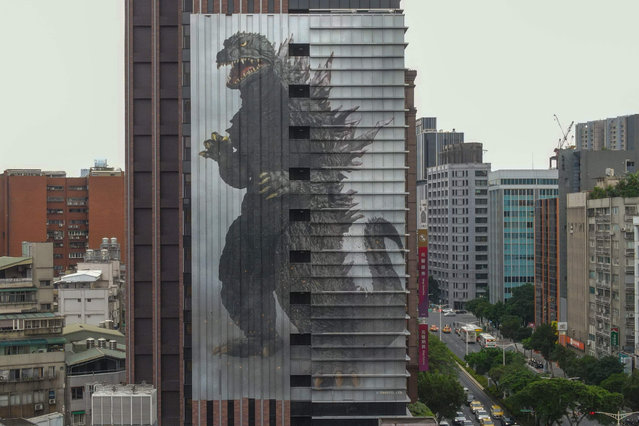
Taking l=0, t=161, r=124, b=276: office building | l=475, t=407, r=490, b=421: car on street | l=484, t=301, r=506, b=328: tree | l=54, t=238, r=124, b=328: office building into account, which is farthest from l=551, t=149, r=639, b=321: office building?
l=0, t=161, r=124, b=276: office building

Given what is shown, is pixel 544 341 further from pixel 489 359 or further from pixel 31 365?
pixel 31 365

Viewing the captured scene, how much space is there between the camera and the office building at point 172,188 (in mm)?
69688

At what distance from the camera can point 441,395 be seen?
93750mm

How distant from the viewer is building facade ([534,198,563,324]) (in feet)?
504

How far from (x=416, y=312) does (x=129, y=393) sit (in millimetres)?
26780

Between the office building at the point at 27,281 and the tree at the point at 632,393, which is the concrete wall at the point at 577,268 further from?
the office building at the point at 27,281

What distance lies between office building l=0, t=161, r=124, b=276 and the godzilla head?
330ft

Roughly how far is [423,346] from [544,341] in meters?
61.5

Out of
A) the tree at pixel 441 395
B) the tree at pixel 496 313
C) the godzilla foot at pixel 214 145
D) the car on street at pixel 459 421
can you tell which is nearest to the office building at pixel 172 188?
the godzilla foot at pixel 214 145

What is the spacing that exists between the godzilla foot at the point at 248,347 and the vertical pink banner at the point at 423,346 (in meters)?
15.2

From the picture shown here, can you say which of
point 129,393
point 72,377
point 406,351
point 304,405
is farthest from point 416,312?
point 72,377

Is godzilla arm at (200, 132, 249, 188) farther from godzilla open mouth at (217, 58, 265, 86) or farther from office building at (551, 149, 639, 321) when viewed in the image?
office building at (551, 149, 639, 321)

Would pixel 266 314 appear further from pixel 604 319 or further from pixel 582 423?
pixel 604 319

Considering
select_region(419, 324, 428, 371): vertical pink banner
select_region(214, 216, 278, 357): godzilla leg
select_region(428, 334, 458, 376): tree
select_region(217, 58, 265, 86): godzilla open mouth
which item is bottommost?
select_region(428, 334, 458, 376): tree
